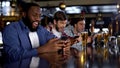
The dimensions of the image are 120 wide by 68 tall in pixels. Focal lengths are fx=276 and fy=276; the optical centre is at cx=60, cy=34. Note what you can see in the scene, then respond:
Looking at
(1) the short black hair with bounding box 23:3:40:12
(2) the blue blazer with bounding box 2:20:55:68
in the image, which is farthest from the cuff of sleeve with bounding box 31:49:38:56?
(1) the short black hair with bounding box 23:3:40:12

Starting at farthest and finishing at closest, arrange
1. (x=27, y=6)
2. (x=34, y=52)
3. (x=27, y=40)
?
1. (x=27, y=6)
2. (x=27, y=40)
3. (x=34, y=52)

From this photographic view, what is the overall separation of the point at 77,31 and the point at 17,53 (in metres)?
2.51

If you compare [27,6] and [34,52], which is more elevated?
[27,6]

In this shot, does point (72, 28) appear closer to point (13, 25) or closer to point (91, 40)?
point (91, 40)

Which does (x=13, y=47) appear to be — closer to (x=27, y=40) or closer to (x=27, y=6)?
(x=27, y=40)

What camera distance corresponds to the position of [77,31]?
14.7ft

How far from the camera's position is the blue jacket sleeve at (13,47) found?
79.7 inches

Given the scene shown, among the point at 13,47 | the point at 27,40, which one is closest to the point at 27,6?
the point at 27,40

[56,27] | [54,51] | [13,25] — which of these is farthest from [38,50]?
[56,27]

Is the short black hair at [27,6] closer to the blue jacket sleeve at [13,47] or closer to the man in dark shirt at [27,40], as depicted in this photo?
the man in dark shirt at [27,40]

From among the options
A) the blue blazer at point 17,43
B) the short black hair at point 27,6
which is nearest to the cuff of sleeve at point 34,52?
the blue blazer at point 17,43

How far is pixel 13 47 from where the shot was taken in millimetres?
2127

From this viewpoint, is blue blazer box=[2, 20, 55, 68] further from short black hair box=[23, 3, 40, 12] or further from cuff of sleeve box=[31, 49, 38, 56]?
short black hair box=[23, 3, 40, 12]

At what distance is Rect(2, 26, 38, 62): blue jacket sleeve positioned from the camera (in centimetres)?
203
